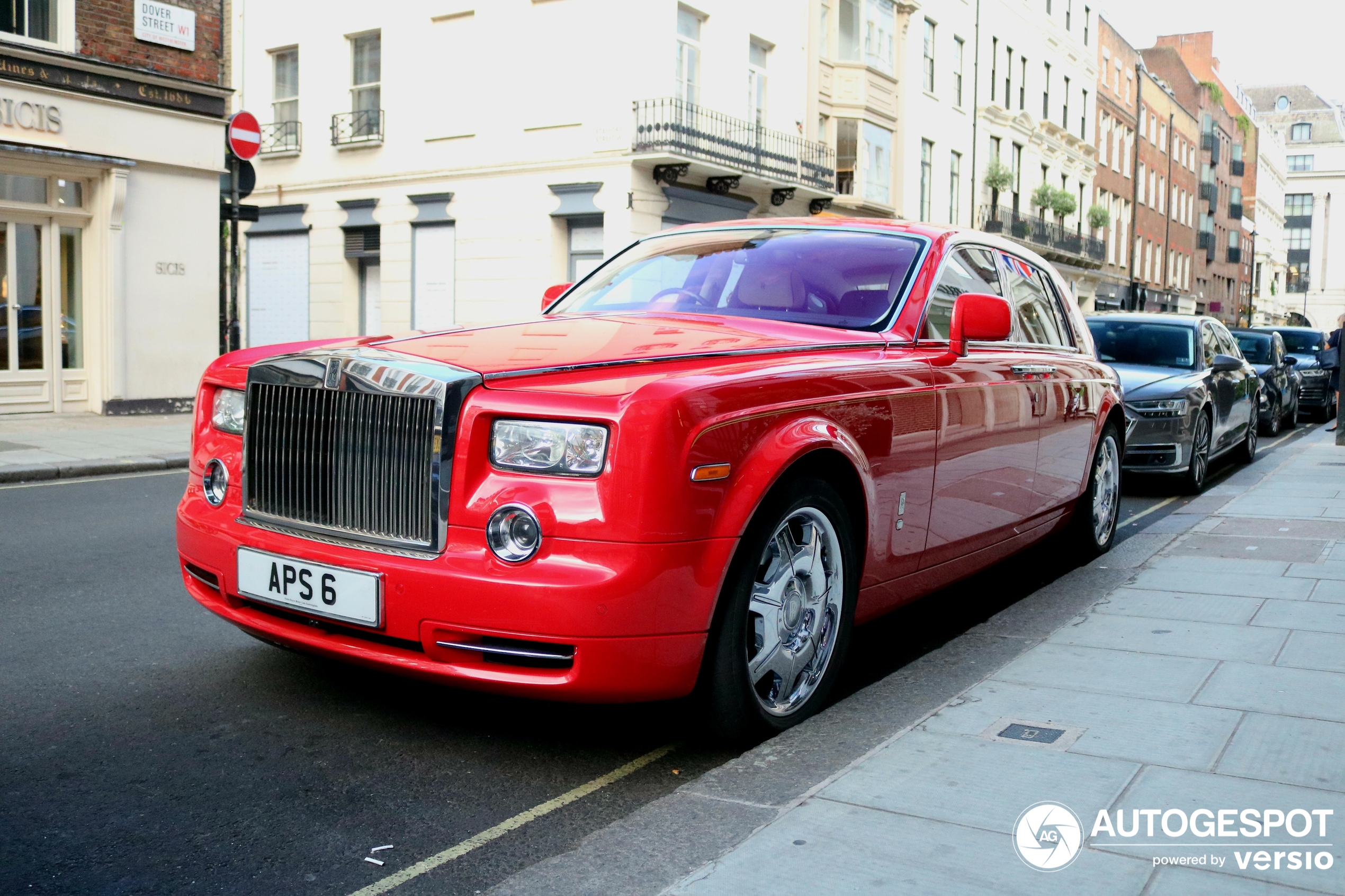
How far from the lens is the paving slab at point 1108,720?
3385 mm

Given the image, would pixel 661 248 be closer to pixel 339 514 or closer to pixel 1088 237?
pixel 339 514

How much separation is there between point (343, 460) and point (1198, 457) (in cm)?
868

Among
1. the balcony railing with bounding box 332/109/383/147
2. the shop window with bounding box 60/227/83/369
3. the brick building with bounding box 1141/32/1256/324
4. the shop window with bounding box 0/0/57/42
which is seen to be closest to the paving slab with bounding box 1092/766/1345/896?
the shop window with bounding box 60/227/83/369

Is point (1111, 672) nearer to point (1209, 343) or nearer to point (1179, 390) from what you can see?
point (1179, 390)

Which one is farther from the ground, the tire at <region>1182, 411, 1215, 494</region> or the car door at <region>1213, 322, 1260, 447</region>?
the car door at <region>1213, 322, 1260, 447</region>

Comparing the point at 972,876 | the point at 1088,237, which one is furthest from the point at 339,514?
the point at 1088,237

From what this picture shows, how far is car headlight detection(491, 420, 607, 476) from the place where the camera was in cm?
322

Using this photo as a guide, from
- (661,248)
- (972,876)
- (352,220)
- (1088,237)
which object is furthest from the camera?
(1088,237)

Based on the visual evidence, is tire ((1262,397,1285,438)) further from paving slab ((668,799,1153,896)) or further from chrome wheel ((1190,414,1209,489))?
paving slab ((668,799,1153,896))

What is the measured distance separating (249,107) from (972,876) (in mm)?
29055

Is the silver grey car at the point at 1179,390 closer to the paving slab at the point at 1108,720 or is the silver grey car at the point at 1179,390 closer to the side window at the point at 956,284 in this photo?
the side window at the point at 956,284

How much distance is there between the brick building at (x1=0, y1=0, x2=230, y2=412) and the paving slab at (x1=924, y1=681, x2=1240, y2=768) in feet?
47.3

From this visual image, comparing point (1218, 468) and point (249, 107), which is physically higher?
point (249, 107)

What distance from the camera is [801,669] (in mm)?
3885
